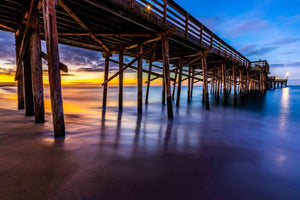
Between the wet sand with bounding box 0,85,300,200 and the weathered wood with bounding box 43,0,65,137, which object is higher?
the weathered wood with bounding box 43,0,65,137

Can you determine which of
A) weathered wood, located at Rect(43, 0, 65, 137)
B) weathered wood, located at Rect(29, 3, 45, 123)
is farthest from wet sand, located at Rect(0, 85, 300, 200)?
weathered wood, located at Rect(29, 3, 45, 123)

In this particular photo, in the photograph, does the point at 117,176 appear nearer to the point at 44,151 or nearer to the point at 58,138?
the point at 44,151

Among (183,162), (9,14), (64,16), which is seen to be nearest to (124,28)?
(64,16)

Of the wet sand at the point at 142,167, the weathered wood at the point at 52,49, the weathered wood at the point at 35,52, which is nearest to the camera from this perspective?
the wet sand at the point at 142,167

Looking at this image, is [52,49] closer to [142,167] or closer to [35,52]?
[35,52]

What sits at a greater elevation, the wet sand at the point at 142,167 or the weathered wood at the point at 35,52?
the weathered wood at the point at 35,52

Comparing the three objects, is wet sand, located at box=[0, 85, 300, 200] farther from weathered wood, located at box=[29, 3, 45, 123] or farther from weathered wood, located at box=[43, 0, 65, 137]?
weathered wood, located at box=[29, 3, 45, 123]

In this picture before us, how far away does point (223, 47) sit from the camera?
34.5 feet

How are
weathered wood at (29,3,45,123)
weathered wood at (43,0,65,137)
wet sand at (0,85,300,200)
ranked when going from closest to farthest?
wet sand at (0,85,300,200)
weathered wood at (43,0,65,137)
weathered wood at (29,3,45,123)

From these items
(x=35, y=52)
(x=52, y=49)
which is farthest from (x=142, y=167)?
(x=35, y=52)

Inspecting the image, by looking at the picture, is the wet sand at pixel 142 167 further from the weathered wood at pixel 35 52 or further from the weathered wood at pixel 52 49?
the weathered wood at pixel 35 52

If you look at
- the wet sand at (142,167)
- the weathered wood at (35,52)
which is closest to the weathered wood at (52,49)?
the wet sand at (142,167)

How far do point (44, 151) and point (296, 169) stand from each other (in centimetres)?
440

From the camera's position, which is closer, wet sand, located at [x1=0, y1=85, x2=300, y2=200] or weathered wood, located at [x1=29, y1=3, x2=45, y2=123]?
wet sand, located at [x1=0, y1=85, x2=300, y2=200]
